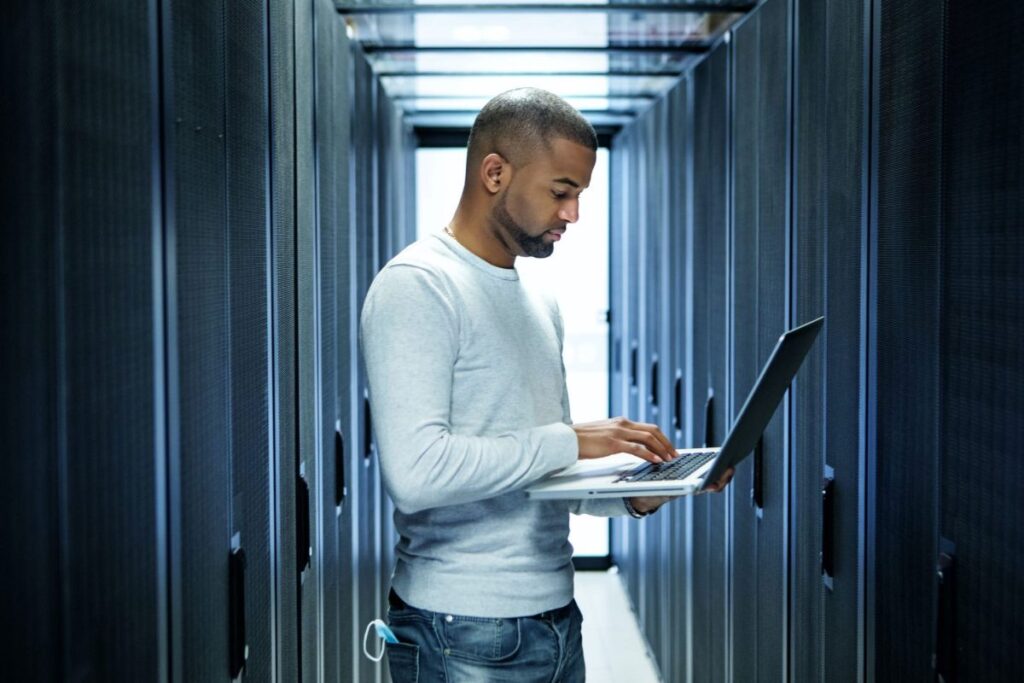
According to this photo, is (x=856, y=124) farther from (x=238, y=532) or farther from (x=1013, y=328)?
(x=238, y=532)

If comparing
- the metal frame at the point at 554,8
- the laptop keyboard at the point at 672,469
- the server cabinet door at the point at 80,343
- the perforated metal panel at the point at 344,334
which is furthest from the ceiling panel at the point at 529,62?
the server cabinet door at the point at 80,343

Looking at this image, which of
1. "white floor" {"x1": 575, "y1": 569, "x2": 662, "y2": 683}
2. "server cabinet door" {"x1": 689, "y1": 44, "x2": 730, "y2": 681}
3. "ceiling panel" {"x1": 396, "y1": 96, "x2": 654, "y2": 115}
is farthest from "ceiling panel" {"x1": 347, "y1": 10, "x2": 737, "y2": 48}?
"white floor" {"x1": 575, "y1": 569, "x2": 662, "y2": 683}

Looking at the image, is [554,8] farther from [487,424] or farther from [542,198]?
[487,424]

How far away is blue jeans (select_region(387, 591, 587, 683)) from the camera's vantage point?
1.62 metres

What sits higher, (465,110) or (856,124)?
(465,110)

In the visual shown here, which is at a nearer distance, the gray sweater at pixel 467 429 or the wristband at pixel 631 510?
the gray sweater at pixel 467 429

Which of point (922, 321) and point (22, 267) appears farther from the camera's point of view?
point (922, 321)

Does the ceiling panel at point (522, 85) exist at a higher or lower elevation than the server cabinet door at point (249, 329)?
higher

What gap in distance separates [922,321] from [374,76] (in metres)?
2.55

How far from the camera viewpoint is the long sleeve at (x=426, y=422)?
4.92 feet

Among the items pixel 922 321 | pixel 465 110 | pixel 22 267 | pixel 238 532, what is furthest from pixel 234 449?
pixel 465 110

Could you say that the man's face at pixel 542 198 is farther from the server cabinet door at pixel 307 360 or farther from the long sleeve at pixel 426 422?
the server cabinet door at pixel 307 360

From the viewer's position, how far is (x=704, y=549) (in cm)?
367

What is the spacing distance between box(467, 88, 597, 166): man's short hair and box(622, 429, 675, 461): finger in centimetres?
43
